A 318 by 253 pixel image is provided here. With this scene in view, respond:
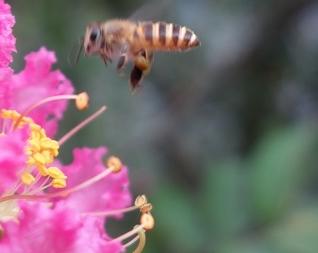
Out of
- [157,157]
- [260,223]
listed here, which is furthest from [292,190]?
[157,157]

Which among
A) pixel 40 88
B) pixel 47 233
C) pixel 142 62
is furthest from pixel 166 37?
pixel 47 233

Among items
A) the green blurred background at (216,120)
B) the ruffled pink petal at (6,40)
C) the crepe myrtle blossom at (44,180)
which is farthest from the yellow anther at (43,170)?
the green blurred background at (216,120)

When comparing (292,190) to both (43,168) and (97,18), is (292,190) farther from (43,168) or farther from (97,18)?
(43,168)

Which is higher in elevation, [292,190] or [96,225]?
[292,190]

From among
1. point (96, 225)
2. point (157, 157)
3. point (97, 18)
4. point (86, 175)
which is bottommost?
point (96, 225)

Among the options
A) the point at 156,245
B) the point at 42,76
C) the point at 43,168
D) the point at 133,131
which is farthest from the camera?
the point at 133,131

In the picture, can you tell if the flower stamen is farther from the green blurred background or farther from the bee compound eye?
the green blurred background

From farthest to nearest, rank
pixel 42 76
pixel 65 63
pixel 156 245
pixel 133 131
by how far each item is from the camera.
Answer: pixel 133 131
pixel 65 63
pixel 156 245
pixel 42 76
